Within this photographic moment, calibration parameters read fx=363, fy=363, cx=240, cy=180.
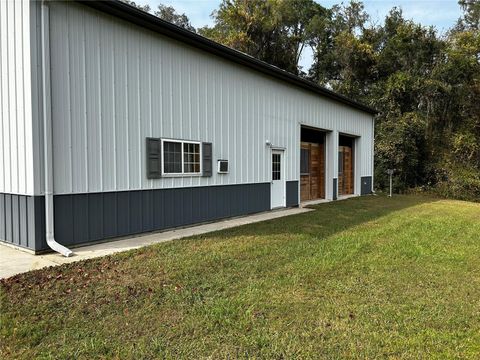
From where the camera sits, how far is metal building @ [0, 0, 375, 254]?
19.3 ft

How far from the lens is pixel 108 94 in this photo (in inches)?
269

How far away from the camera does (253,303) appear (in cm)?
391

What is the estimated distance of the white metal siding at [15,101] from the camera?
5.83 metres

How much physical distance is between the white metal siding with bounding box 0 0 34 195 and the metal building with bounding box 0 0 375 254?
0.03 metres

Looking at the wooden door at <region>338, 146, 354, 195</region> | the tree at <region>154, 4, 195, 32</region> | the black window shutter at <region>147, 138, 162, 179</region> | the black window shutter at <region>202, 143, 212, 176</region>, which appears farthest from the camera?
the tree at <region>154, 4, 195, 32</region>

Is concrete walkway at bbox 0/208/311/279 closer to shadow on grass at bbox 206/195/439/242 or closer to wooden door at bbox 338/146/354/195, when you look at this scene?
shadow on grass at bbox 206/195/439/242

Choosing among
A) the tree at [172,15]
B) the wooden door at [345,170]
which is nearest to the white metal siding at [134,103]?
the wooden door at [345,170]

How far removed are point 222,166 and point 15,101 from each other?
4.74 m

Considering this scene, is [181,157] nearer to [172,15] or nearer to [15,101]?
[15,101]

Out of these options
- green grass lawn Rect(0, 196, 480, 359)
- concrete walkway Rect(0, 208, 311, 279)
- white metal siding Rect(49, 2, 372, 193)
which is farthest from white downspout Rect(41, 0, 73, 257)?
green grass lawn Rect(0, 196, 480, 359)

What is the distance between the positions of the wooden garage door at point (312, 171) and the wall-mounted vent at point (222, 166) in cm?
505

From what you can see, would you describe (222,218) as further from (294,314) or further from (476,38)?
(476,38)

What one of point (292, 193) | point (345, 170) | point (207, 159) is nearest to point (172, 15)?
point (345, 170)

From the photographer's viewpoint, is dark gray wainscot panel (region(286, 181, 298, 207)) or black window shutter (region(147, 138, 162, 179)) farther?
dark gray wainscot panel (region(286, 181, 298, 207))
